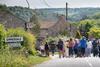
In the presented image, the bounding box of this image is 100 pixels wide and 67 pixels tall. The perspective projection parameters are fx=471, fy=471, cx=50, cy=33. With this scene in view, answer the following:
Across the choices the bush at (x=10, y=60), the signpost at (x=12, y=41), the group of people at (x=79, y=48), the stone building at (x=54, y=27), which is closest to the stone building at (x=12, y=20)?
the stone building at (x=54, y=27)

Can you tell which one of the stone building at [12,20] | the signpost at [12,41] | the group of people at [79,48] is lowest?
the group of people at [79,48]

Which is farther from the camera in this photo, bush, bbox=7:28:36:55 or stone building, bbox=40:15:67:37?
stone building, bbox=40:15:67:37

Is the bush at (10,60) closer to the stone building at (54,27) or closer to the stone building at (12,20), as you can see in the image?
the stone building at (12,20)

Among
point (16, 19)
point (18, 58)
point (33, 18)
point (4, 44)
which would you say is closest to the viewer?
point (18, 58)

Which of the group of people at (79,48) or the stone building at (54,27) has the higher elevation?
the stone building at (54,27)

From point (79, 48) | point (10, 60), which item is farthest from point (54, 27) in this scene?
point (10, 60)

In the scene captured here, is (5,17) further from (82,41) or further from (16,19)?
(82,41)

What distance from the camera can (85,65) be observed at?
28672 mm

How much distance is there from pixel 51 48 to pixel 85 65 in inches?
864

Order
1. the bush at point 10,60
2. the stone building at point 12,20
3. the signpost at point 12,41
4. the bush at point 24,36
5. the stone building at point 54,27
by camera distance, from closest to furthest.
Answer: the bush at point 10,60
the signpost at point 12,41
the bush at point 24,36
the stone building at point 12,20
the stone building at point 54,27

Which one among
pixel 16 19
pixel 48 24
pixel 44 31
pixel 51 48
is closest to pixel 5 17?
pixel 16 19

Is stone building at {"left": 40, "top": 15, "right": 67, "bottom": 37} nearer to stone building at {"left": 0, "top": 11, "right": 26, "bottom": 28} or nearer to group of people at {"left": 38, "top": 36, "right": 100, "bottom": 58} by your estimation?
stone building at {"left": 0, "top": 11, "right": 26, "bottom": 28}

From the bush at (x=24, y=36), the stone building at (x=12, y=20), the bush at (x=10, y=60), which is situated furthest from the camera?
the stone building at (x=12, y=20)

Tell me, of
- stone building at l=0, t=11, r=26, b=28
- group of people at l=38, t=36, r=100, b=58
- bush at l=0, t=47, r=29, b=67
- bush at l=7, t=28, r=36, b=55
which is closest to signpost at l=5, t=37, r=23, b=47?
bush at l=0, t=47, r=29, b=67
